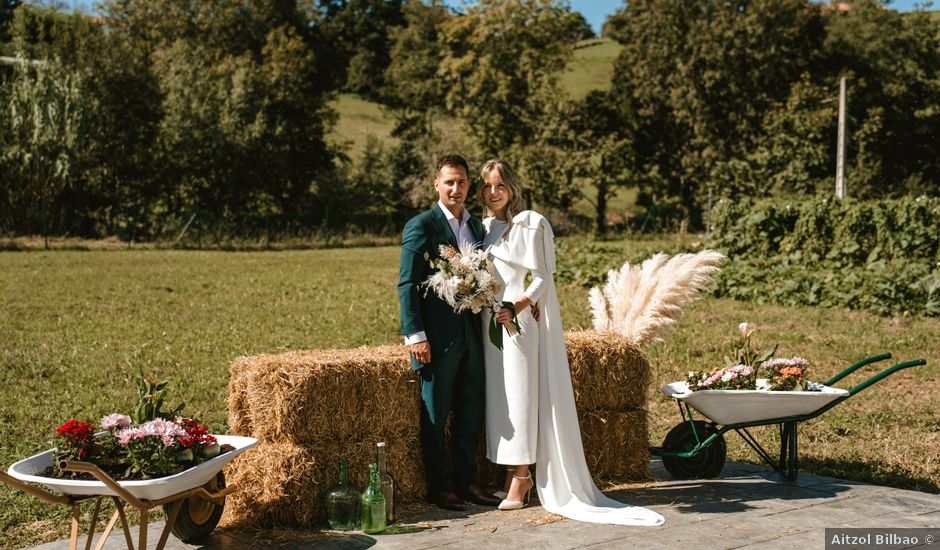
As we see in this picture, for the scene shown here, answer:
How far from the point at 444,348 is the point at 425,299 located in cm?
32

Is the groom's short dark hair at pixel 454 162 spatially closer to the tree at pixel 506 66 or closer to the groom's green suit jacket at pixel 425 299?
the groom's green suit jacket at pixel 425 299

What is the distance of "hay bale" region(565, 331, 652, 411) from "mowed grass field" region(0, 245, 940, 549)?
1.29 metres

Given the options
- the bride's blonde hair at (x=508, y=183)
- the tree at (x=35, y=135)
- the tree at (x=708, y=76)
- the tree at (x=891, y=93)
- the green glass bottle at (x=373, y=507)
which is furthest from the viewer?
the tree at (x=891, y=93)

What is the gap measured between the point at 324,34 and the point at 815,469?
210ft

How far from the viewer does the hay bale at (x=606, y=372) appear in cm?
612

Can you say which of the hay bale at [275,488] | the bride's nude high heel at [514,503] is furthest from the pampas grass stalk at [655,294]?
the hay bale at [275,488]

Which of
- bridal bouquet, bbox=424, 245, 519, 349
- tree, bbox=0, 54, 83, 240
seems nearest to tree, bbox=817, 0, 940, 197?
tree, bbox=0, 54, 83, 240

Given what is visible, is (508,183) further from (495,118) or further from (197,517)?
(495,118)

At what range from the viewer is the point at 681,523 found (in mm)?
5164

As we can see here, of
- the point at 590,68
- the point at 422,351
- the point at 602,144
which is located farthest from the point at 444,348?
the point at 590,68

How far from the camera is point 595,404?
245 inches

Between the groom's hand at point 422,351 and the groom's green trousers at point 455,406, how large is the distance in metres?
0.10

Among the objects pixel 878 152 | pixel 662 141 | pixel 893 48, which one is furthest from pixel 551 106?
pixel 893 48

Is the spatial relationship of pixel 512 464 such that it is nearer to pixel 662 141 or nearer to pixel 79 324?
pixel 79 324
